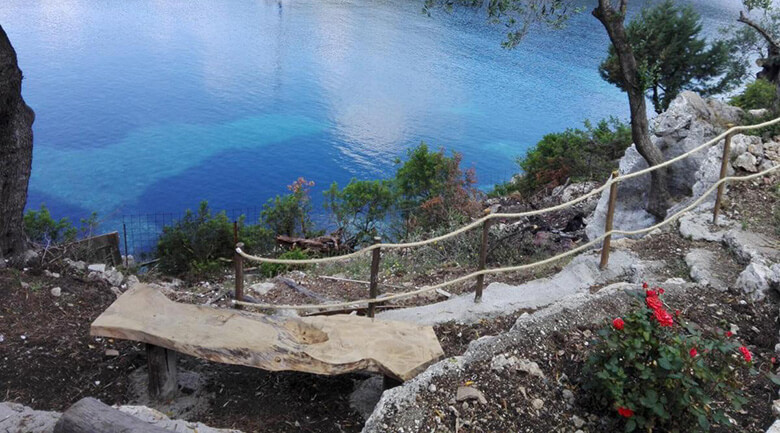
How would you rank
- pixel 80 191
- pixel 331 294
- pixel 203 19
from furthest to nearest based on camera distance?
pixel 203 19 → pixel 80 191 → pixel 331 294

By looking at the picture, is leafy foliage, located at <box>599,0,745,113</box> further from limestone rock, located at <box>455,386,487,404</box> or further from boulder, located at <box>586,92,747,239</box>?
limestone rock, located at <box>455,386,487,404</box>

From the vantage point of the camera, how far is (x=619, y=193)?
1122cm

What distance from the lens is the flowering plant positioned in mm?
3826

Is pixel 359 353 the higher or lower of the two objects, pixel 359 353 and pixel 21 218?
the higher

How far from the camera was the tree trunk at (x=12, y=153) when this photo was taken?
7.19m

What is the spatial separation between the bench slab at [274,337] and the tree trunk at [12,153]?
3.18m

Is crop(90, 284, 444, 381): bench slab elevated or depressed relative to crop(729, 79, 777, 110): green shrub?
depressed

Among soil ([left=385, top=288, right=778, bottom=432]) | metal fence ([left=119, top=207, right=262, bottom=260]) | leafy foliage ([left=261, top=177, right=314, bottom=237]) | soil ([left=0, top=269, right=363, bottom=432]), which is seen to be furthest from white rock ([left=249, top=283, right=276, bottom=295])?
metal fence ([left=119, top=207, right=262, bottom=260])

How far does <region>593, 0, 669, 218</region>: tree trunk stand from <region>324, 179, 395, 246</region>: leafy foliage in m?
6.95

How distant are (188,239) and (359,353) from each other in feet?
32.0

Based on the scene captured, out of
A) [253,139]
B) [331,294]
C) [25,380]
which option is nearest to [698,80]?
[253,139]

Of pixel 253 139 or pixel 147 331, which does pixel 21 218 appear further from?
pixel 253 139

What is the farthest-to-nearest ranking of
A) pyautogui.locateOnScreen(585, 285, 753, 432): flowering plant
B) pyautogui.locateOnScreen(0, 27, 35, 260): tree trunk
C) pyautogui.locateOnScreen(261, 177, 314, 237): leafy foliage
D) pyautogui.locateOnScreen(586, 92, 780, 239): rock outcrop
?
1. pyautogui.locateOnScreen(261, 177, 314, 237): leafy foliage
2. pyautogui.locateOnScreen(586, 92, 780, 239): rock outcrop
3. pyautogui.locateOnScreen(0, 27, 35, 260): tree trunk
4. pyautogui.locateOnScreen(585, 285, 753, 432): flowering plant

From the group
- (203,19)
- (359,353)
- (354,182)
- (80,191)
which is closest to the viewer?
(359,353)
